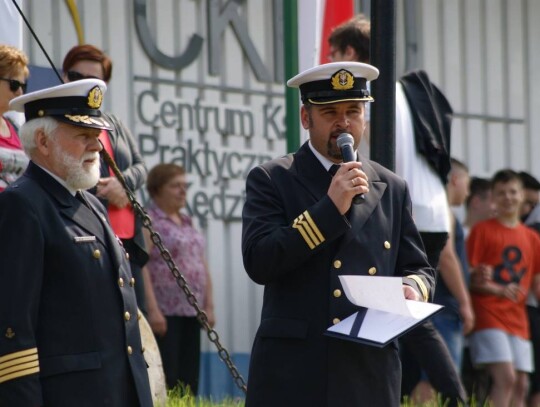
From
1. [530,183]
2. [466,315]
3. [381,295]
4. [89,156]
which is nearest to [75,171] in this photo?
[89,156]

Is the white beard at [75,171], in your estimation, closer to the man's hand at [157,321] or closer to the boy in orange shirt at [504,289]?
the man's hand at [157,321]

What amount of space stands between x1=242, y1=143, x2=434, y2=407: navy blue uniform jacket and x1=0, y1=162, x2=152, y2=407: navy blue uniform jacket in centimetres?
46

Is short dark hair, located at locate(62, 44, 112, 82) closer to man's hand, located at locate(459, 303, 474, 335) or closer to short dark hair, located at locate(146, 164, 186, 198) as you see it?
short dark hair, located at locate(146, 164, 186, 198)

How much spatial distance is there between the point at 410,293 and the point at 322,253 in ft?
1.08

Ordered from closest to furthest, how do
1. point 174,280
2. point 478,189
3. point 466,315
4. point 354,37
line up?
point 354,37, point 466,315, point 174,280, point 478,189

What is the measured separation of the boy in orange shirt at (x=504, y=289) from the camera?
401 inches

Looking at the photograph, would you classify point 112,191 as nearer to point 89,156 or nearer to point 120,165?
point 120,165

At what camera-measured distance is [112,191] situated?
7.40 metres

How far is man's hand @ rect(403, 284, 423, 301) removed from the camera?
5.24 metres

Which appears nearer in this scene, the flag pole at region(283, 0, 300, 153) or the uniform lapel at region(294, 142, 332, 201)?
the uniform lapel at region(294, 142, 332, 201)

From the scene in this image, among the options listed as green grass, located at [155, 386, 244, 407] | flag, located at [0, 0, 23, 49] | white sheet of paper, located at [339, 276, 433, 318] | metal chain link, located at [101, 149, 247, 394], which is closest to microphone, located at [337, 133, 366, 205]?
white sheet of paper, located at [339, 276, 433, 318]

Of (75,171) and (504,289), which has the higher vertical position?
(75,171)

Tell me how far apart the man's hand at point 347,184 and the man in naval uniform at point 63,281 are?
787mm

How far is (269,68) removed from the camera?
11.9 m
